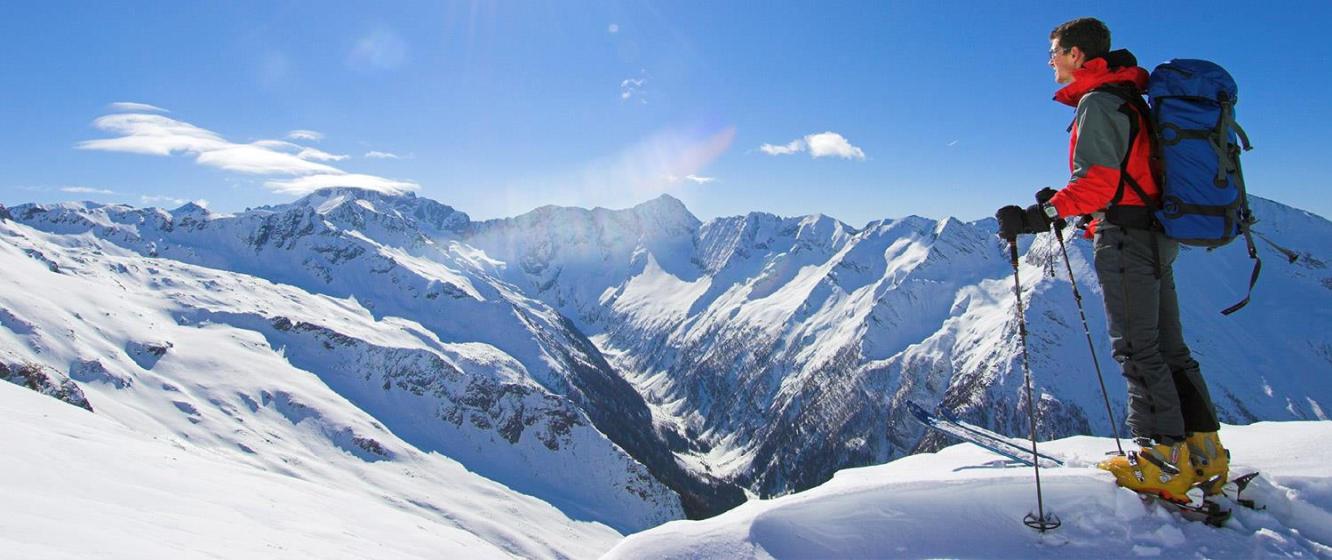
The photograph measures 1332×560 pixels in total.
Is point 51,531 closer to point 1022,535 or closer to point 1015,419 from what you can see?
point 1022,535

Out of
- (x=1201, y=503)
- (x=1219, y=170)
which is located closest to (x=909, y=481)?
(x=1201, y=503)

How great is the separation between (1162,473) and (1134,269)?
210 cm

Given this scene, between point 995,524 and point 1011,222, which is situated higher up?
point 1011,222

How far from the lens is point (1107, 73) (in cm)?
706

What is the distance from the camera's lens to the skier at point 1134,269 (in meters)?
6.68

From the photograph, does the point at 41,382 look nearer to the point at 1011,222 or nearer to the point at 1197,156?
the point at 1011,222

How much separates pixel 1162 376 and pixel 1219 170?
219 cm

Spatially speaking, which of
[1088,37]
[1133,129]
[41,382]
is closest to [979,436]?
[1133,129]

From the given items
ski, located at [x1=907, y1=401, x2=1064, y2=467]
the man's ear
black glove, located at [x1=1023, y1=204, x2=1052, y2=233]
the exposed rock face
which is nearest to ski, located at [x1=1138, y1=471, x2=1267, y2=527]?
ski, located at [x1=907, y1=401, x2=1064, y2=467]

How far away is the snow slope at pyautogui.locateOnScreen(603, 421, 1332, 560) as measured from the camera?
611 cm

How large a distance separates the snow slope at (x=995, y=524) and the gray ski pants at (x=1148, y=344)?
0.79 m

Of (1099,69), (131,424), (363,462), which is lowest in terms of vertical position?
(363,462)

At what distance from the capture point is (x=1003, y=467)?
845cm

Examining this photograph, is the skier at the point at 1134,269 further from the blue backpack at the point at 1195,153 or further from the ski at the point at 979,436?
the ski at the point at 979,436
